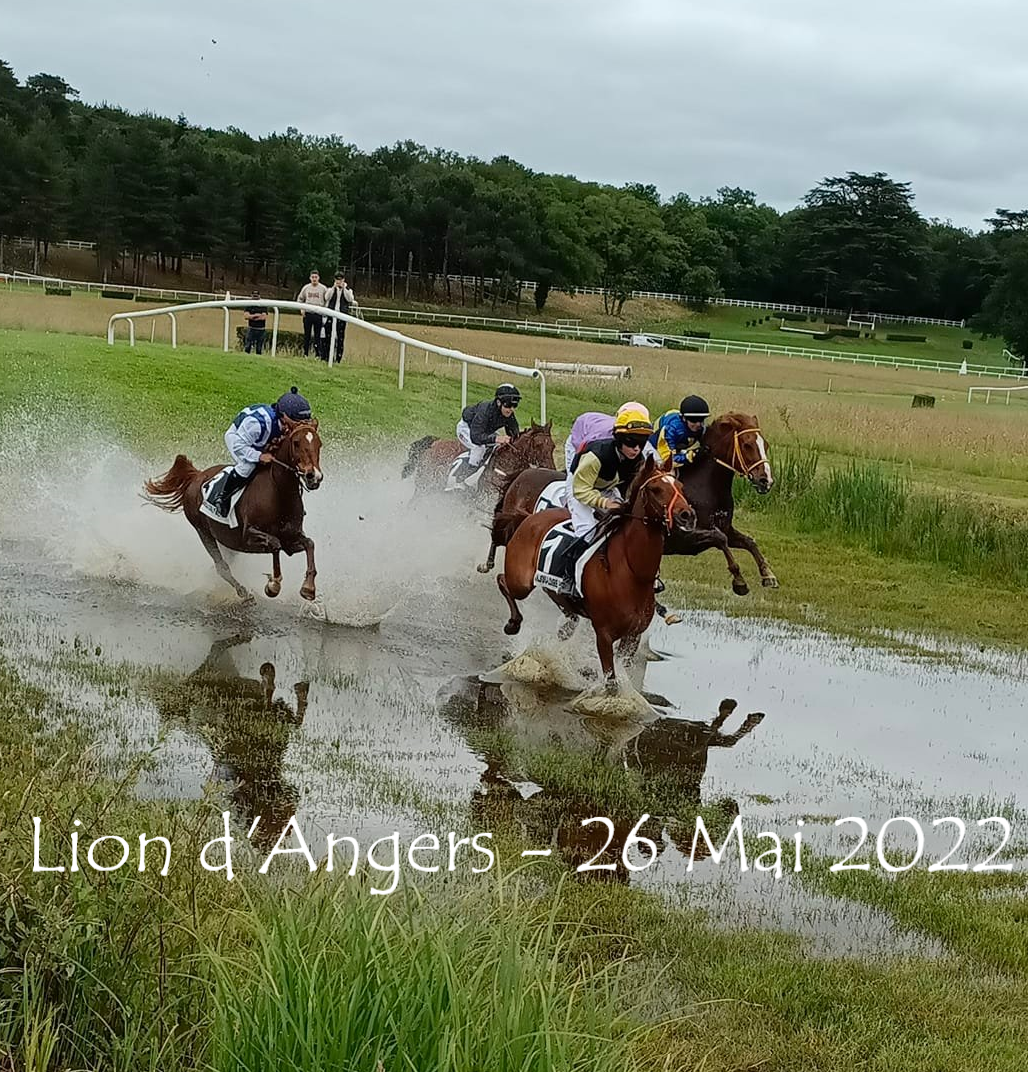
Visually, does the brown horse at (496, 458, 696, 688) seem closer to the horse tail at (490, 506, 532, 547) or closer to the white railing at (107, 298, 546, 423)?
the horse tail at (490, 506, 532, 547)

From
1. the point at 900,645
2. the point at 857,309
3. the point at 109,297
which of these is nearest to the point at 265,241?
the point at 109,297

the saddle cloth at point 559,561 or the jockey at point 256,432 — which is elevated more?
the jockey at point 256,432

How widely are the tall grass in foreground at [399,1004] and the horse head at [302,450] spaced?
7193 millimetres

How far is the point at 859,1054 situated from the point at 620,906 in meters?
1.44

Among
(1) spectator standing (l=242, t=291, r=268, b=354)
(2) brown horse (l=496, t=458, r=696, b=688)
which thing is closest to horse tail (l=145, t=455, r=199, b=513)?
(2) brown horse (l=496, t=458, r=696, b=688)

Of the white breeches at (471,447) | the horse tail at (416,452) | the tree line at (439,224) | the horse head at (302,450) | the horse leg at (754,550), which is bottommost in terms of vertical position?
the horse leg at (754,550)

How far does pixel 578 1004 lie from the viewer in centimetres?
457

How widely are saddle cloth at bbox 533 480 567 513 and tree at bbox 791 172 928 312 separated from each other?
4446 inches

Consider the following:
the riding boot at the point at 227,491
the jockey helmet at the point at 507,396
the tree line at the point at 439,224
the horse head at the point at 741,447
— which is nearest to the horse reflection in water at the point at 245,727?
the riding boot at the point at 227,491

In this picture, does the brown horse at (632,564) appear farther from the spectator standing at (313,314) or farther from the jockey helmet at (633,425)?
the spectator standing at (313,314)

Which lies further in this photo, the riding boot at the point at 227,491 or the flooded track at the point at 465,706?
the riding boot at the point at 227,491

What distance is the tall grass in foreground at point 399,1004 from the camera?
12.2 feet

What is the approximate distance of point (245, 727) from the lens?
873 cm

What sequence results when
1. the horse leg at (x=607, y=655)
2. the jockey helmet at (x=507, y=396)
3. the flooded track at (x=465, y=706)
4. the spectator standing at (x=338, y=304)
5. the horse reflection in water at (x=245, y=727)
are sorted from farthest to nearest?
the spectator standing at (x=338, y=304) → the jockey helmet at (x=507, y=396) → the horse leg at (x=607, y=655) → the flooded track at (x=465, y=706) → the horse reflection in water at (x=245, y=727)
